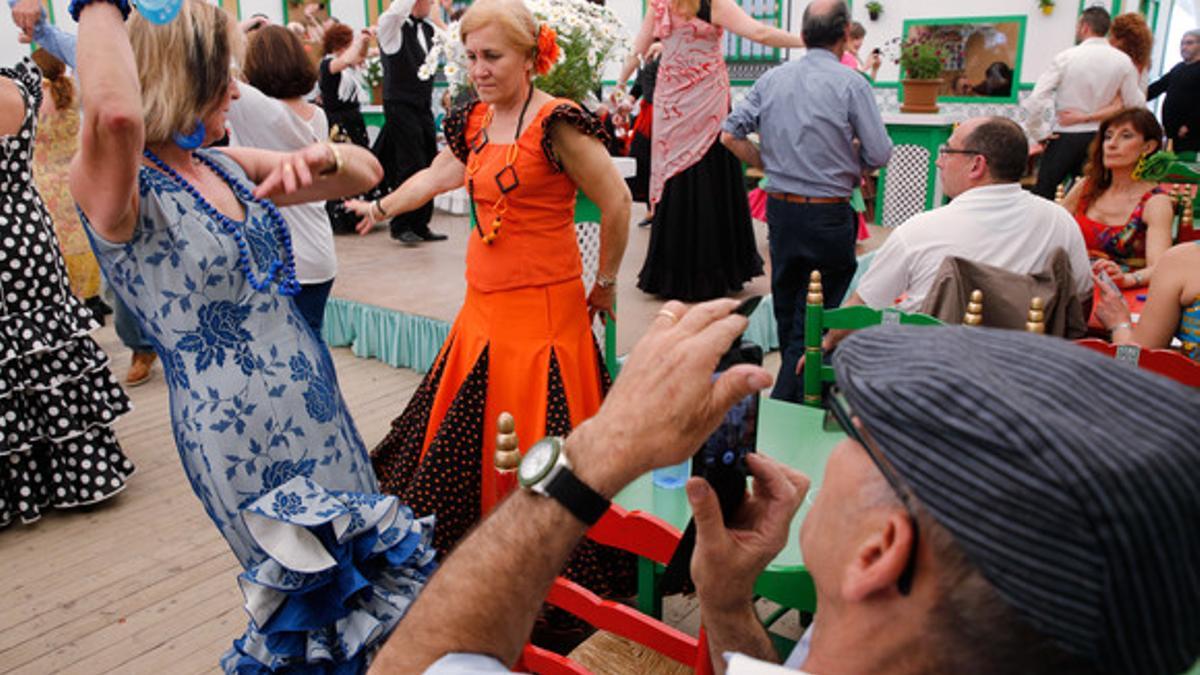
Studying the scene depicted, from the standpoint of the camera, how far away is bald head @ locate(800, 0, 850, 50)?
3.54 metres

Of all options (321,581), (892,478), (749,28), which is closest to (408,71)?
(749,28)

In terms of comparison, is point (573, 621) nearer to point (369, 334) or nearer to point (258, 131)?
point (258, 131)

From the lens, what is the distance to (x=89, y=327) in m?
3.36

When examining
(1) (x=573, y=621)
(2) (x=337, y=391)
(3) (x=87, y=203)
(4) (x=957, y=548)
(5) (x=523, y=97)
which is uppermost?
(5) (x=523, y=97)

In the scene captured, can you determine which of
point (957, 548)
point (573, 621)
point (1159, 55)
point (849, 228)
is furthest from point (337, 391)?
point (1159, 55)

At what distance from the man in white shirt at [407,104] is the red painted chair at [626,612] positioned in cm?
552

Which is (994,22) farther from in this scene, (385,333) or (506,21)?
(506,21)

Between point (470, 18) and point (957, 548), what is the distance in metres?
2.25

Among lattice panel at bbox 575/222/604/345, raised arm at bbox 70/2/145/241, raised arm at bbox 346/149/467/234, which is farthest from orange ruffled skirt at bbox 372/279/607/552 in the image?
lattice panel at bbox 575/222/604/345

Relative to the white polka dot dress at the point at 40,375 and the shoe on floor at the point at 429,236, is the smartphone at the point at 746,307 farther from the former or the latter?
the shoe on floor at the point at 429,236

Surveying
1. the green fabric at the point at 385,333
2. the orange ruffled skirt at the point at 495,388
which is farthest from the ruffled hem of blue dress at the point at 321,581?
the green fabric at the point at 385,333

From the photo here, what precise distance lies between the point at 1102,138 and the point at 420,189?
2.80 metres

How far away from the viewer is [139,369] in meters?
4.60

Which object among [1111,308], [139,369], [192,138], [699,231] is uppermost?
[192,138]
